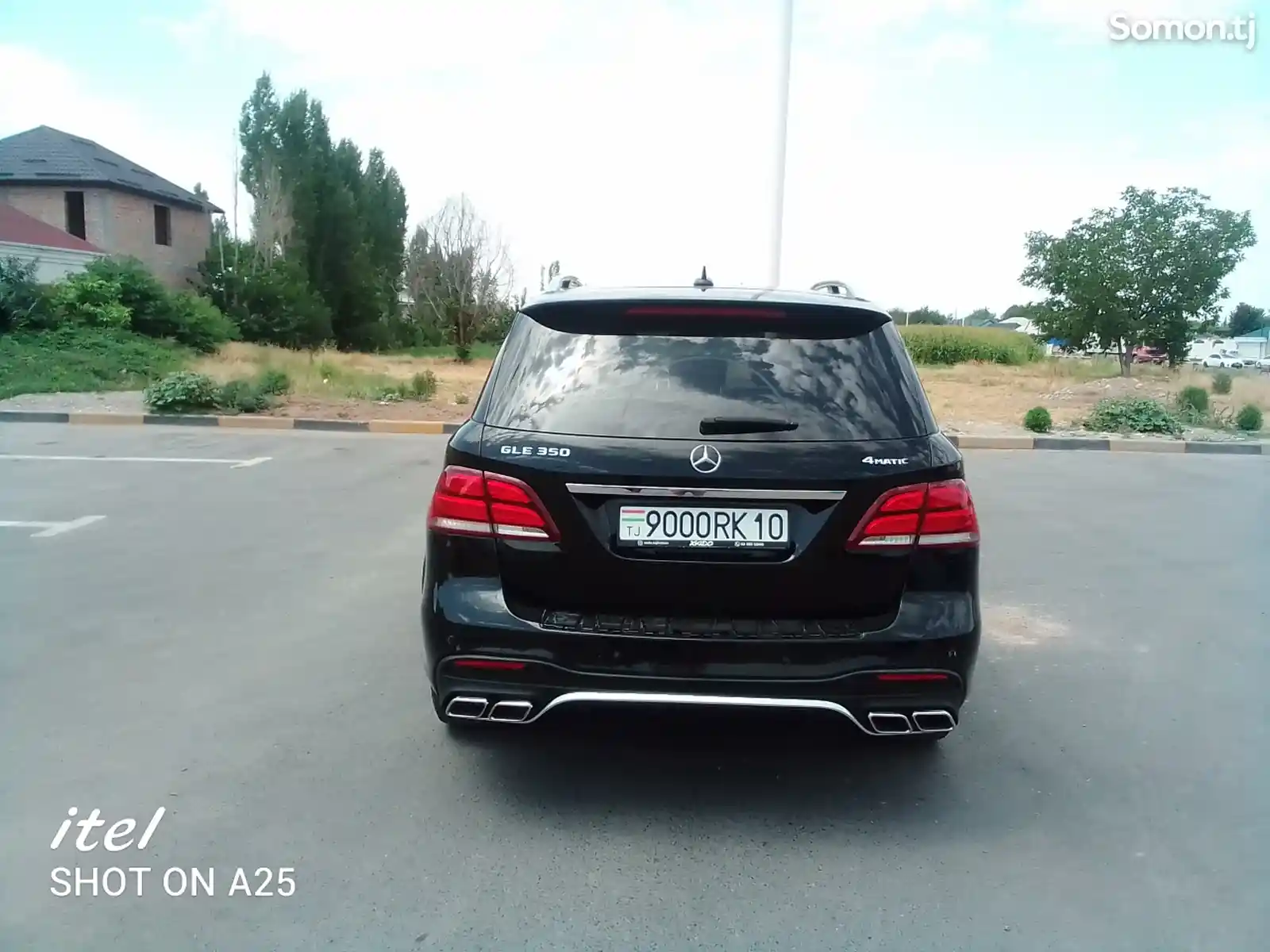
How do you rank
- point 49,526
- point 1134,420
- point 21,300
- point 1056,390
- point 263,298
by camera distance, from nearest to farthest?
point 49,526 < point 1134,420 < point 1056,390 < point 21,300 < point 263,298

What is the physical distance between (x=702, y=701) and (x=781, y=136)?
14.9 m

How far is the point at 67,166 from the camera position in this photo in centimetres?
4012

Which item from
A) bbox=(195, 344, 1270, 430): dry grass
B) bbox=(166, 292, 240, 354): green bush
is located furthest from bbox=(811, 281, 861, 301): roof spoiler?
bbox=(166, 292, 240, 354): green bush

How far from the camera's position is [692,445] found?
9.87 ft

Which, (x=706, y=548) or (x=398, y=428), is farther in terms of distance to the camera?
(x=398, y=428)

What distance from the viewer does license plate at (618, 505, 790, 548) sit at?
2992 mm

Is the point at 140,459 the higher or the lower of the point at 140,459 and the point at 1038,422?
the lower

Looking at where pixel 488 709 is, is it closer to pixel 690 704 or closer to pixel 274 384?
pixel 690 704

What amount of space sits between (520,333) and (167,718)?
2.15 metres

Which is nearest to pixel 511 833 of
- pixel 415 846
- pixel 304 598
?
pixel 415 846

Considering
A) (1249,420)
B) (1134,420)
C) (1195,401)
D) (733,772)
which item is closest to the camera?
(733,772)

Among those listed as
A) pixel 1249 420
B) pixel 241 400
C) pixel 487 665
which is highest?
pixel 487 665

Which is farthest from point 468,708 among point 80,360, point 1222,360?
point 1222,360

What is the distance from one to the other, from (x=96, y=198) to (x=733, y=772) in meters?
43.5
